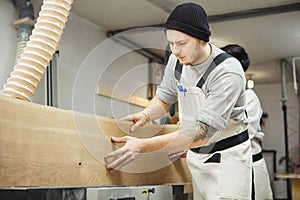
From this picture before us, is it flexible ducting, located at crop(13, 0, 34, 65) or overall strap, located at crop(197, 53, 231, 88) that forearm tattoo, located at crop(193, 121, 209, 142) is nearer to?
overall strap, located at crop(197, 53, 231, 88)

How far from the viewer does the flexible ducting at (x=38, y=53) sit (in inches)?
54.5

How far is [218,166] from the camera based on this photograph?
4.86 feet

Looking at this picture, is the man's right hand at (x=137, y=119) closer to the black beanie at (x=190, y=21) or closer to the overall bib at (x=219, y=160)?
the overall bib at (x=219, y=160)

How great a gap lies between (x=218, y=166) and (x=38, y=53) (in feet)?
2.39

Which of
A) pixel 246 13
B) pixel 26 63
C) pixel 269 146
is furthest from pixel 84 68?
pixel 269 146

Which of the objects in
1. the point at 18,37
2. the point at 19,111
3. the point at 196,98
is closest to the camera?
the point at 19,111

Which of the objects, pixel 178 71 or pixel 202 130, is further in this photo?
pixel 178 71

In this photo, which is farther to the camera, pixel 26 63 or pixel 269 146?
pixel 269 146

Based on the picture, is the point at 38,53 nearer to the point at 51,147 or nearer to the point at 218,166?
the point at 51,147

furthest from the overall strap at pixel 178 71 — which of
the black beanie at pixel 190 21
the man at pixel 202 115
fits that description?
the black beanie at pixel 190 21

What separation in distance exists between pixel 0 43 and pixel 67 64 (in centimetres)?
77

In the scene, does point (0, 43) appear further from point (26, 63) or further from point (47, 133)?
point (47, 133)

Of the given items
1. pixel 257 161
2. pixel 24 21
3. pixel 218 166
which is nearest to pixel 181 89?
pixel 218 166

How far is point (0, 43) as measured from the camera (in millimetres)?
3057
